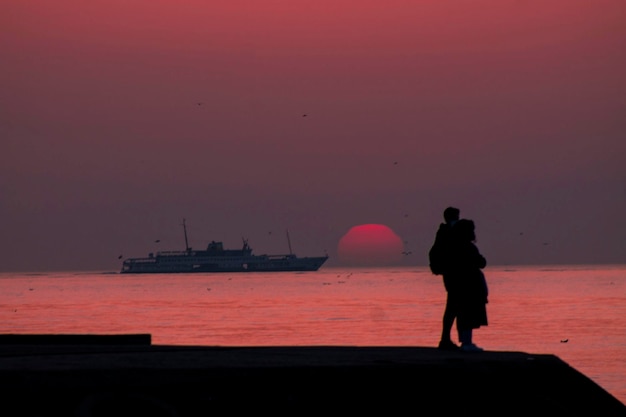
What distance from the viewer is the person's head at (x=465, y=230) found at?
45.5ft

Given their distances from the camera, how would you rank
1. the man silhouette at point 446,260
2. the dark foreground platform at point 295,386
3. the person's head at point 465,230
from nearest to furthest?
the dark foreground platform at point 295,386 < the person's head at point 465,230 < the man silhouette at point 446,260

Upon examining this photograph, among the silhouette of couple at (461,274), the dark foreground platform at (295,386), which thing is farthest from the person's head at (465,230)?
the dark foreground platform at (295,386)

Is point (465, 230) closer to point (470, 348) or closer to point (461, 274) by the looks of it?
point (461, 274)

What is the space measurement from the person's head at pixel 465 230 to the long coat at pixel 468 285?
0.09 metres

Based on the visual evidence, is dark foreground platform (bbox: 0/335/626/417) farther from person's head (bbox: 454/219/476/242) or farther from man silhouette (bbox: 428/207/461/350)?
person's head (bbox: 454/219/476/242)

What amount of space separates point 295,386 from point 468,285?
194 inches

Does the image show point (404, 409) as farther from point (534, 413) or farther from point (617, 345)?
point (617, 345)

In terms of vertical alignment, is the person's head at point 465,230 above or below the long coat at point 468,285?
above

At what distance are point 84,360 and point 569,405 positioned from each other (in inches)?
177

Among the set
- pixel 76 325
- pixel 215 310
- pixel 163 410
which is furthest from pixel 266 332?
pixel 163 410

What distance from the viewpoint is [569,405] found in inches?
407

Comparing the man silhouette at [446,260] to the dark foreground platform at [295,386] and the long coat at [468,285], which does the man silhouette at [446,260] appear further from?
the dark foreground platform at [295,386]

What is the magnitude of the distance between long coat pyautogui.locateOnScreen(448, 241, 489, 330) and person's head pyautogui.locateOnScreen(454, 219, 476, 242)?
0.09 metres

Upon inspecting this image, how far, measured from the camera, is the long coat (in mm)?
13953
